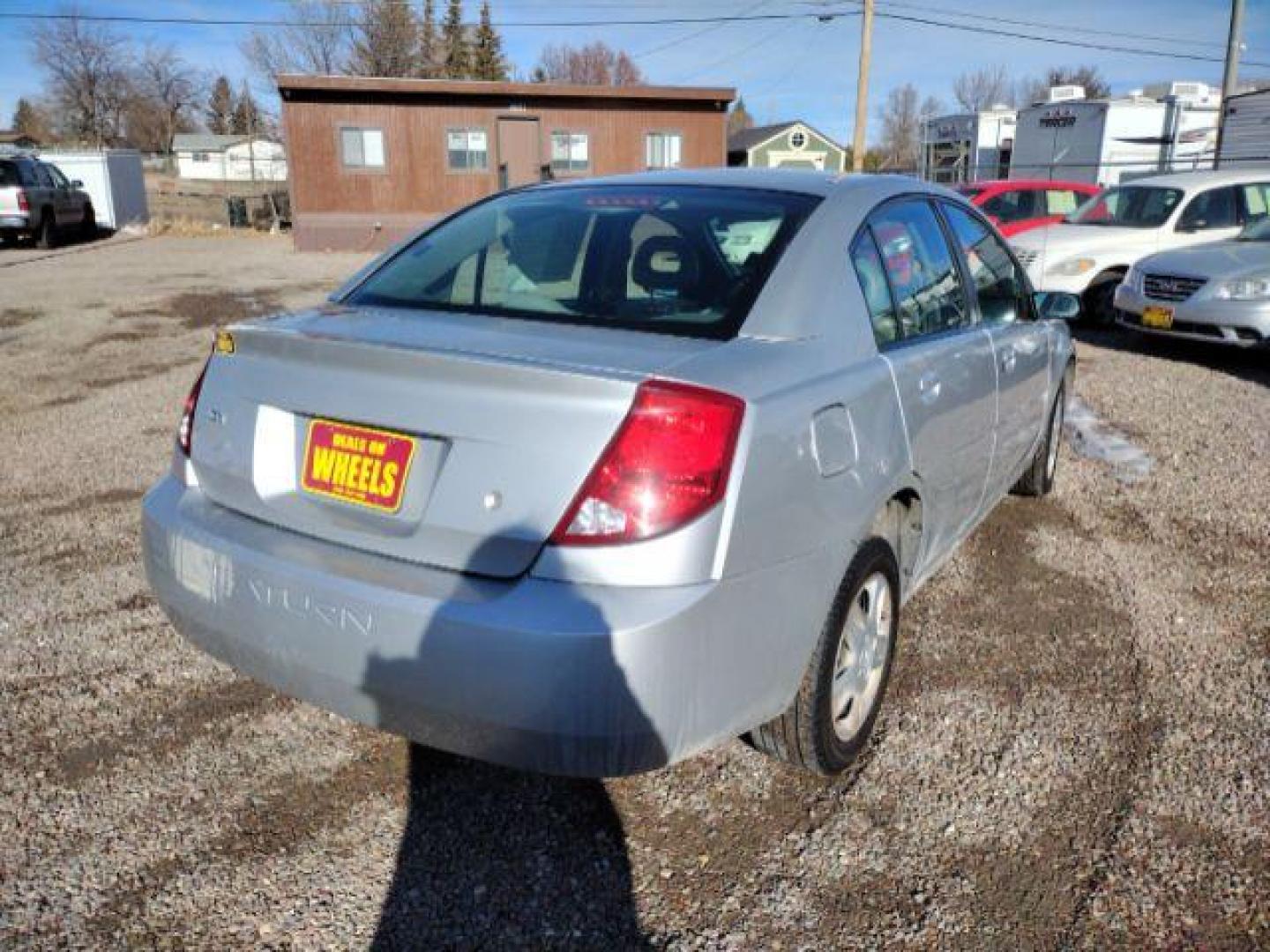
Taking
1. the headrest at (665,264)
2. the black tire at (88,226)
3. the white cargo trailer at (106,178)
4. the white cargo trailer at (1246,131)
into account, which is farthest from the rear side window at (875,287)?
the white cargo trailer at (106,178)

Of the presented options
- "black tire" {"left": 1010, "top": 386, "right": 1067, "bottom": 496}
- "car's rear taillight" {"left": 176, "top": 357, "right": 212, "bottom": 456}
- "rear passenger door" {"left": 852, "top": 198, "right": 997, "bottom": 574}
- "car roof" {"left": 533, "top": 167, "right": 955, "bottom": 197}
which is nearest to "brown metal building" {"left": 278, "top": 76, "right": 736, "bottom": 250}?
"black tire" {"left": 1010, "top": 386, "right": 1067, "bottom": 496}

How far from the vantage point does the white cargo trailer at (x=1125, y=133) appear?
2861cm

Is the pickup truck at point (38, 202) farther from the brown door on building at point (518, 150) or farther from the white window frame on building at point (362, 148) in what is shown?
the brown door on building at point (518, 150)

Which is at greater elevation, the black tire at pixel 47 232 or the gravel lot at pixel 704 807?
the black tire at pixel 47 232

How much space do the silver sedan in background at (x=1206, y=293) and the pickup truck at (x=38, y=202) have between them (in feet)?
69.2

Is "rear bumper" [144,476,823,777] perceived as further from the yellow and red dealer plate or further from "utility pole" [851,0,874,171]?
"utility pole" [851,0,874,171]

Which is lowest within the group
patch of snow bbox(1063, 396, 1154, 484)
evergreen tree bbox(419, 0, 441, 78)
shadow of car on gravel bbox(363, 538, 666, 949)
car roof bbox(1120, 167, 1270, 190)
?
patch of snow bbox(1063, 396, 1154, 484)

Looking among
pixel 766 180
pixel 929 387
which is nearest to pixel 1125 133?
pixel 766 180

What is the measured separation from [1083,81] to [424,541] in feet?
294

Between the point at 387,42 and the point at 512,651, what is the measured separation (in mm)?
63417

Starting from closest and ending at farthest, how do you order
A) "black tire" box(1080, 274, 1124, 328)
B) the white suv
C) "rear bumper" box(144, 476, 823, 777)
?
1. "rear bumper" box(144, 476, 823, 777)
2. the white suv
3. "black tire" box(1080, 274, 1124, 328)

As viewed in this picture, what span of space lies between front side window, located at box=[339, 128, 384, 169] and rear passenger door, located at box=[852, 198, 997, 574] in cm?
2160

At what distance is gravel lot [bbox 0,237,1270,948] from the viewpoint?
2.25 m

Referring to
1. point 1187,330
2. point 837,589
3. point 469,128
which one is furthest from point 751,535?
point 469,128
